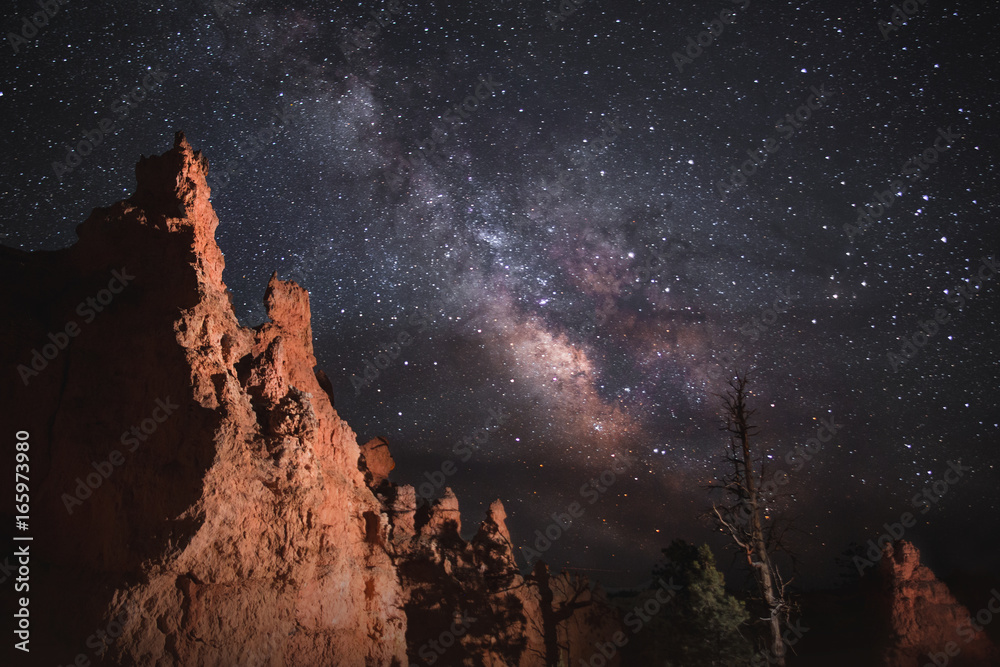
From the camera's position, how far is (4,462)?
1085cm

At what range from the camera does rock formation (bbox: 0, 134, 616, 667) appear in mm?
10133

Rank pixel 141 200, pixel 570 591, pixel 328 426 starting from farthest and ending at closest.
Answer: pixel 570 591, pixel 328 426, pixel 141 200

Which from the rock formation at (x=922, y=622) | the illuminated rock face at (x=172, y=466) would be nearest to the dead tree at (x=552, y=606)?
the illuminated rock face at (x=172, y=466)

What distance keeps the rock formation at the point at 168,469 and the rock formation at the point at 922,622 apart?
25069 mm

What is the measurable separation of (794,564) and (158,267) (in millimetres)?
17468

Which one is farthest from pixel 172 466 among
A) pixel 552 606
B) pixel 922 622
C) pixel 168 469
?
pixel 922 622

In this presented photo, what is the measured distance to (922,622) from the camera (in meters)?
25.4

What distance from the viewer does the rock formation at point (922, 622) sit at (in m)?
25.2

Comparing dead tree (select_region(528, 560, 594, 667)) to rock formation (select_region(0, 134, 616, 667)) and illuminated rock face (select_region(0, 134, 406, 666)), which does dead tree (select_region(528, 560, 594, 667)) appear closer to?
rock formation (select_region(0, 134, 616, 667))

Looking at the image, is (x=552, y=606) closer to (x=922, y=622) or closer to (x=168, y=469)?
(x=168, y=469)

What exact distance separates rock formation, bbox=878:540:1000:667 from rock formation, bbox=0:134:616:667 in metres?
25.1

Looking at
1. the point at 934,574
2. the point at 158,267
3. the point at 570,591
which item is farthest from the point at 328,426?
the point at 934,574

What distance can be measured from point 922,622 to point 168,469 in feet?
108

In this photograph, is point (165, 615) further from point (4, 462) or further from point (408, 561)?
point (408, 561)
